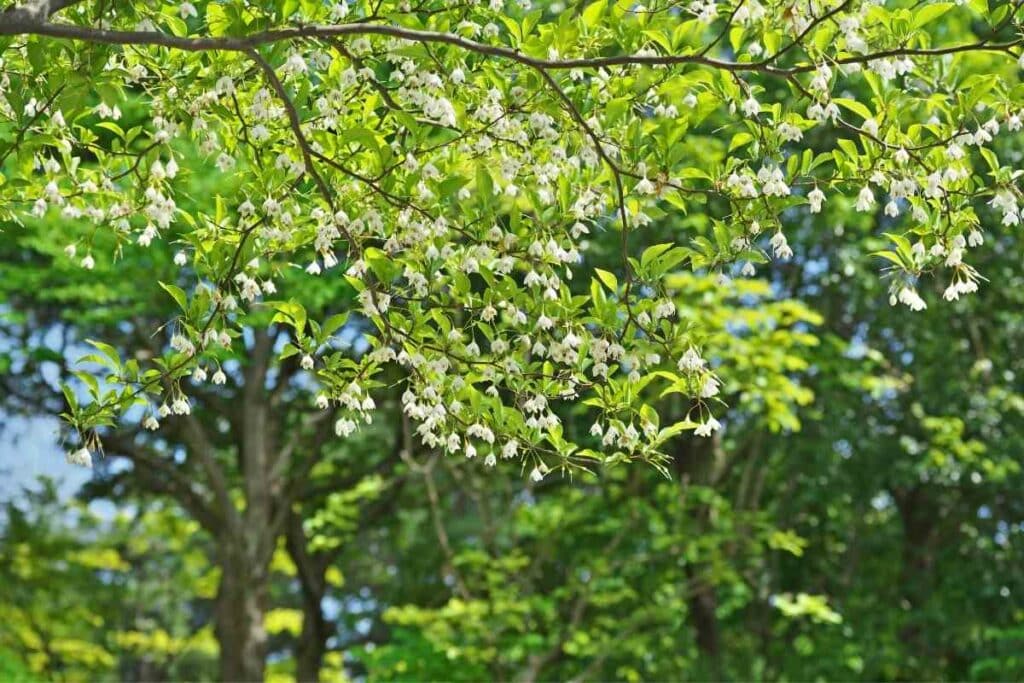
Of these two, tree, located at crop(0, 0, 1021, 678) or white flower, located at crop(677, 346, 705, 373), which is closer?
tree, located at crop(0, 0, 1021, 678)

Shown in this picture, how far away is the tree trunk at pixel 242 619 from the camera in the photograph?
462 inches

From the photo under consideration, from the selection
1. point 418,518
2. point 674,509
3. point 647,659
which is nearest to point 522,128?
point 674,509

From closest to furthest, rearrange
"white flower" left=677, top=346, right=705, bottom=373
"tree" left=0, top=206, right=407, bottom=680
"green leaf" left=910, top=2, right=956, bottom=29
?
1. "green leaf" left=910, top=2, right=956, bottom=29
2. "white flower" left=677, top=346, right=705, bottom=373
3. "tree" left=0, top=206, right=407, bottom=680

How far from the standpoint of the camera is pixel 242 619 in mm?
11852

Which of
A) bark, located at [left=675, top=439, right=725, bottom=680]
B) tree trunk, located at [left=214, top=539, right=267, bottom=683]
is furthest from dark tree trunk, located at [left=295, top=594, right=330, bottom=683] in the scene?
bark, located at [left=675, top=439, right=725, bottom=680]

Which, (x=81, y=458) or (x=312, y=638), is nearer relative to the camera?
(x=81, y=458)

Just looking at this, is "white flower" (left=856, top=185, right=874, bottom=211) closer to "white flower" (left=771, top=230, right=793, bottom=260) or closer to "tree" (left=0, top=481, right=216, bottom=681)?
"white flower" (left=771, top=230, right=793, bottom=260)

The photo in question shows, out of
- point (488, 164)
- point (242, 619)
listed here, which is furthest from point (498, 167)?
point (242, 619)

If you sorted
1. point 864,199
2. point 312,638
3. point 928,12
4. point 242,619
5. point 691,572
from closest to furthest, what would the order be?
point 928,12 → point 864,199 → point 242,619 → point 691,572 → point 312,638

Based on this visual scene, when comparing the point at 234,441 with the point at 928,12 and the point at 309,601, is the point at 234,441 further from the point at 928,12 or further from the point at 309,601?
the point at 928,12

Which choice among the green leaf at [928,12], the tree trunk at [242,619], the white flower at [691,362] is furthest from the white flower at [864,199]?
the tree trunk at [242,619]

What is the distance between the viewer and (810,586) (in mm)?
13523

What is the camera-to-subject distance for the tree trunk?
11727 mm

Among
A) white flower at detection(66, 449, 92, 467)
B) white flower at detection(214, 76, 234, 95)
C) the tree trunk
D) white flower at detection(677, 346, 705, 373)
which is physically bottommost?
white flower at detection(66, 449, 92, 467)
